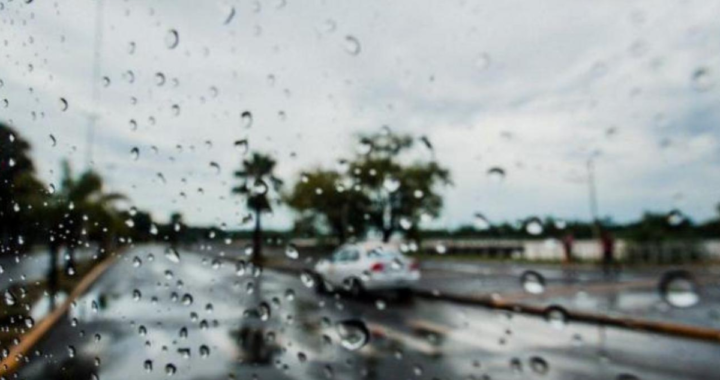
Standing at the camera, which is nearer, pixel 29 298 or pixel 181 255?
pixel 181 255

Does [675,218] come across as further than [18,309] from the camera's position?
No

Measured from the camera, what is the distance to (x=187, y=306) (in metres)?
1.50

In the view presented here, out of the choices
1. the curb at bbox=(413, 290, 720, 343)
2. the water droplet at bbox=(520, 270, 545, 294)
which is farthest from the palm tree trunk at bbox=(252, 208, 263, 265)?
the water droplet at bbox=(520, 270, 545, 294)

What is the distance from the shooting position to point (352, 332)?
1514 millimetres

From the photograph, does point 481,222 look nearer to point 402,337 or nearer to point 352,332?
point 352,332

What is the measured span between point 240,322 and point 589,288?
36.1 inches

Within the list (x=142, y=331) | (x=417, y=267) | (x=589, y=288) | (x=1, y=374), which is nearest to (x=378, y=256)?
(x=417, y=267)

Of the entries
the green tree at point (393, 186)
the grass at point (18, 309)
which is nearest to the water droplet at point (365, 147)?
the green tree at point (393, 186)

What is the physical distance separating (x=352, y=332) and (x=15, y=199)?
1263 millimetres

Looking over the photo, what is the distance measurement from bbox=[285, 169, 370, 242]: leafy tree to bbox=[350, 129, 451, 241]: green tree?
29 mm

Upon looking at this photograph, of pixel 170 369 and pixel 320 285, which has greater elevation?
pixel 320 285

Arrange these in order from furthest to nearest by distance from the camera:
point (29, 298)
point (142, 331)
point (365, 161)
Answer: point (29, 298)
point (142, 331)
point (365, 161)

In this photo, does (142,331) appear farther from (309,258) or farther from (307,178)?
(307,178)

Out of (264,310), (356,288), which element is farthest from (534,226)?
(264,310)
